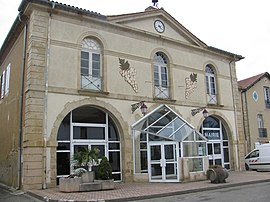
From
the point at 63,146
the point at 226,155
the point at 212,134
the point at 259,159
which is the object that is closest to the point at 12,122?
the point at 63,146

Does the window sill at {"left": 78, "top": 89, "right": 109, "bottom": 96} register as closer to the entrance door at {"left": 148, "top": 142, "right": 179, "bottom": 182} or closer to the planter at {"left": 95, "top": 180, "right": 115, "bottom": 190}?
the entrance door at {"left": 148, "top": 142, "right": 179, "bottom": 182}

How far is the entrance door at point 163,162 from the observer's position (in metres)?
13.5

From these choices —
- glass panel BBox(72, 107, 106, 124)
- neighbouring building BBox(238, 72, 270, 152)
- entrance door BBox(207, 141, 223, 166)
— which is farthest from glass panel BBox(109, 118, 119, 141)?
neighbouring building BBox(238, 72, 270, 152)

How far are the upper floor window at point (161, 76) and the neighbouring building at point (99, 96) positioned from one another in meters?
0.06

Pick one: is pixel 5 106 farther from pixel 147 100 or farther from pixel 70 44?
pixel 147 100

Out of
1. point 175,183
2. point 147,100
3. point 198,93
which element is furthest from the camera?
point 198,93

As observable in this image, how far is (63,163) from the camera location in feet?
41.4

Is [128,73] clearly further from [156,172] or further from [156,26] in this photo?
[156,172]

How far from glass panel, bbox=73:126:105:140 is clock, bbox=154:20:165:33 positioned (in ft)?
21.3

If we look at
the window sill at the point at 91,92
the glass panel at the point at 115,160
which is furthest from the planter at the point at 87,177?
the window sill at the point at 91,92

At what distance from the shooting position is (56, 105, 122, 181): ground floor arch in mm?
12688

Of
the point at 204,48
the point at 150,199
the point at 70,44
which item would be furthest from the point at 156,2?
the point at 150,199

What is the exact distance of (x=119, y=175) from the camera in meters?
14.1

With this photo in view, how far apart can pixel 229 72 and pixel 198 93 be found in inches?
146
